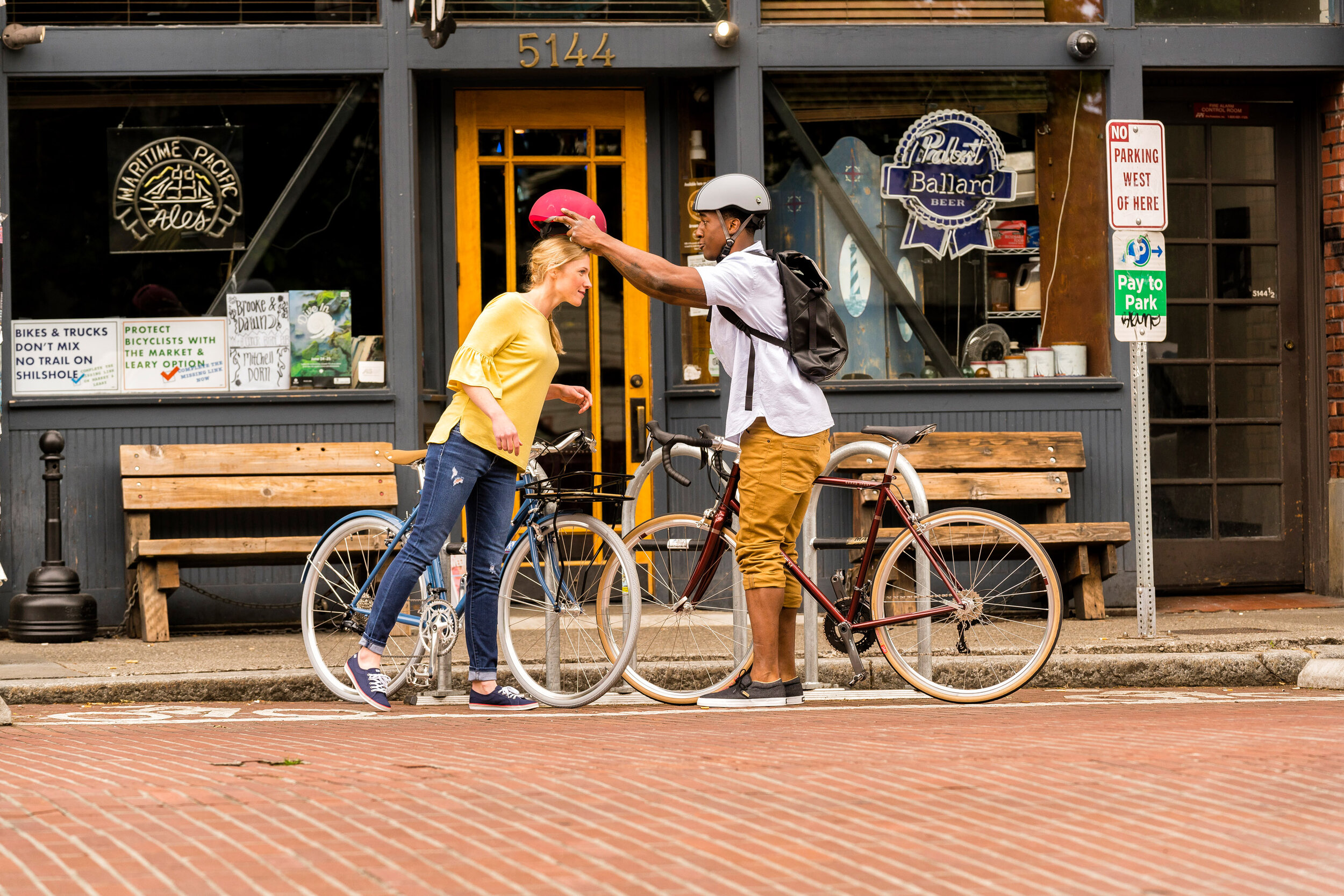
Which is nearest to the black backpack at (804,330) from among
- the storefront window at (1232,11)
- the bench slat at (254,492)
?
the bench slat at (254,492)

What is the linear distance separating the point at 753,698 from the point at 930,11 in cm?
513

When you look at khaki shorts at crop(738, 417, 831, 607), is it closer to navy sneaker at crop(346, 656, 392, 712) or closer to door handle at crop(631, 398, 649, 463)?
navy sneaker at crop(346, 656, 392, 712)

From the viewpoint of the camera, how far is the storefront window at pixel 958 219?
9758mm

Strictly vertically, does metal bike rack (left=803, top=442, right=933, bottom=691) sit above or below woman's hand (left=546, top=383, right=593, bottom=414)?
below

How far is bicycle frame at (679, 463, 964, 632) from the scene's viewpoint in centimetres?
627

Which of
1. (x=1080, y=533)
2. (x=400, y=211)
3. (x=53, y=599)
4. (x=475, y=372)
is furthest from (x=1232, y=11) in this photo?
(x=53, y=599)

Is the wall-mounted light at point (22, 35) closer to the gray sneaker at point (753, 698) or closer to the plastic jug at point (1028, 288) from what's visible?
the gray sneaker at point (753, 698)

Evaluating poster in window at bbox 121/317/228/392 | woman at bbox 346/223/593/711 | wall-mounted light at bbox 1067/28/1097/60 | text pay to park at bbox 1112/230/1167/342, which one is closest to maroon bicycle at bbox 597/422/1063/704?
woman at bbox 346/223/593/711

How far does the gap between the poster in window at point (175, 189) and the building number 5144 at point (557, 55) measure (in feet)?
5.71

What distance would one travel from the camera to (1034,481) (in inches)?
367

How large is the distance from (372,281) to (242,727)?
12.6 feet

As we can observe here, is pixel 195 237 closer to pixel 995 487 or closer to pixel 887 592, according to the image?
pixel 995 487

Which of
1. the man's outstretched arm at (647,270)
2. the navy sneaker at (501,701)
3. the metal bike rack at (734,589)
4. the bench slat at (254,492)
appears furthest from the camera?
the bench slat at (254,492)

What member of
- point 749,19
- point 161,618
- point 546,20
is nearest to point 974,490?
point 749,19
